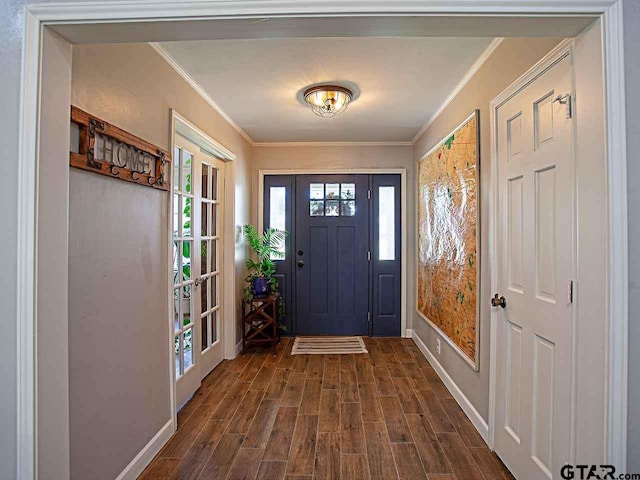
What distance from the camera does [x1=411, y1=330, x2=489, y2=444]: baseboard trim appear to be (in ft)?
7.16

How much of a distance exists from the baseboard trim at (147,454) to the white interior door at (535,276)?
195 cm

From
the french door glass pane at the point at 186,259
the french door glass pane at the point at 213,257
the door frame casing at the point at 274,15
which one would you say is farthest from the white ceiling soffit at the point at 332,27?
A: the french door glass pane at the point at 213,257

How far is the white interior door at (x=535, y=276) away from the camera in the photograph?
1.42m

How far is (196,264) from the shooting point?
2.89 metres

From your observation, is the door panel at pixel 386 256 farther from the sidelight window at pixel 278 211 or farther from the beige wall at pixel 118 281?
the beige wall at pixel 118 281

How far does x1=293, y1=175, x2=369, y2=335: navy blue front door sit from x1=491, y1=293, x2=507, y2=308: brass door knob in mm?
2405

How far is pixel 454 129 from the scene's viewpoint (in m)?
2.75

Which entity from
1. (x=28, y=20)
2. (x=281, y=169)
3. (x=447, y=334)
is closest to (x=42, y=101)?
(x=28, y=20)

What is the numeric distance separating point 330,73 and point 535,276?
1799 millimetres

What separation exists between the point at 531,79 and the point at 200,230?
252cm

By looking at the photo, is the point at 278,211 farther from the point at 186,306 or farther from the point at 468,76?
the point at 468,76

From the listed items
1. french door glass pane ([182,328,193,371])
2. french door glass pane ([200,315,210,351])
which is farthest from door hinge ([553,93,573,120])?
french door glass pane ([200,315,210,351])

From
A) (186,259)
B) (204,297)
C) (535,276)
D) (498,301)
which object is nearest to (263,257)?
(204,297)

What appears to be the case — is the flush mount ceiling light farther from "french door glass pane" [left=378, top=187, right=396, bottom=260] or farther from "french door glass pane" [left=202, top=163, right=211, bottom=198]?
"french door glass pane" [left=378, top=187, right=396, bottom=260]
